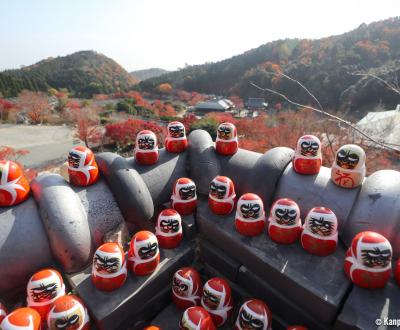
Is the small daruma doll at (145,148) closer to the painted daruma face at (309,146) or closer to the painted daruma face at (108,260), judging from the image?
the painted daruma face at (108,260)

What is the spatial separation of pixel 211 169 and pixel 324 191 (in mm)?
3345

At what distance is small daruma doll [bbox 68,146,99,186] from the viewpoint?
6.60m

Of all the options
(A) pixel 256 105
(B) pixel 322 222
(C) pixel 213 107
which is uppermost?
(B) pixel 322 222

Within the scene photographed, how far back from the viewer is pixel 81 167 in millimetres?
6641

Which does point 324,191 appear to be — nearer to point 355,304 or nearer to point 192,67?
point 355,304

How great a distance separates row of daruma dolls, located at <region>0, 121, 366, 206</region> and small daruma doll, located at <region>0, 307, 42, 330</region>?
8.19ft

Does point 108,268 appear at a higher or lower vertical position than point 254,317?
higher

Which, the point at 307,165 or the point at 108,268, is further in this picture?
the point at 307,165

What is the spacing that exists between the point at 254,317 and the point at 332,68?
38.1 meters

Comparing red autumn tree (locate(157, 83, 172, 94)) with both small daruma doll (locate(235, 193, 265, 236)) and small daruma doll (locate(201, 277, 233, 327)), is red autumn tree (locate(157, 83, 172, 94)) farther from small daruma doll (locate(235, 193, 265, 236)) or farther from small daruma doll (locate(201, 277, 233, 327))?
small daruma doll (locate(201, 277, 233, 327))

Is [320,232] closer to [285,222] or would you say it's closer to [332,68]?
[285,222]

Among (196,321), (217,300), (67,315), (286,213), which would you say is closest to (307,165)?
(286,213)

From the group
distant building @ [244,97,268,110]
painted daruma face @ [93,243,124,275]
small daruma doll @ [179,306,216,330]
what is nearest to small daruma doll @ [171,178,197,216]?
painted daruma face @ [93,243,124,275]

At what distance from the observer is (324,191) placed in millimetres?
6402
